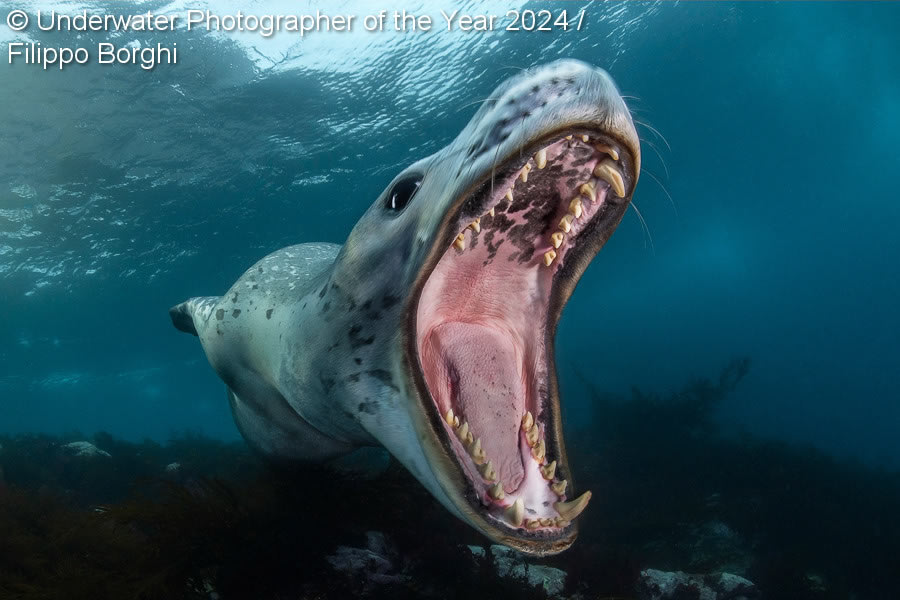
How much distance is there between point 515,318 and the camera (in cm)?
256

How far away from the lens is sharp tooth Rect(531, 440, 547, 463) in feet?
7.15

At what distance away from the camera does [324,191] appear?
17.7 metres

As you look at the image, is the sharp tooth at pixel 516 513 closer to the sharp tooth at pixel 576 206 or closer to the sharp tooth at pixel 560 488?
the sharp tooth at pixel 560 488

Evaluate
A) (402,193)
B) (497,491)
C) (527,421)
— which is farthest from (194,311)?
(497,491)

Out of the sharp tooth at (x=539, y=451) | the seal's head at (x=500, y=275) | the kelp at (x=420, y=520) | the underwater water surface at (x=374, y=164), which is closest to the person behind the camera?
the seal's head at (x=500, y=275)

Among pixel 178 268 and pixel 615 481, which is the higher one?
pixel 178 268

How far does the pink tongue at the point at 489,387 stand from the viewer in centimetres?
227

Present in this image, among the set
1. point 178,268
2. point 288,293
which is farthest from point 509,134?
point 178,268

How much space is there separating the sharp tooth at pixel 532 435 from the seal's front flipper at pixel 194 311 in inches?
119

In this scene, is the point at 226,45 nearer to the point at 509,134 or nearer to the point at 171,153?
the point at 171,153

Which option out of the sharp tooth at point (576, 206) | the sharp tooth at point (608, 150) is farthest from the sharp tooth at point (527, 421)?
the sharp tooth at point (608, 150)

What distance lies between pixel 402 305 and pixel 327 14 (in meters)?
12.2

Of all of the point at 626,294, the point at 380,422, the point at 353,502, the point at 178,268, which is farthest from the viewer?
the point at 626,294

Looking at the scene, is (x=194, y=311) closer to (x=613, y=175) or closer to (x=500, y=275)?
(x=500, y=275)
